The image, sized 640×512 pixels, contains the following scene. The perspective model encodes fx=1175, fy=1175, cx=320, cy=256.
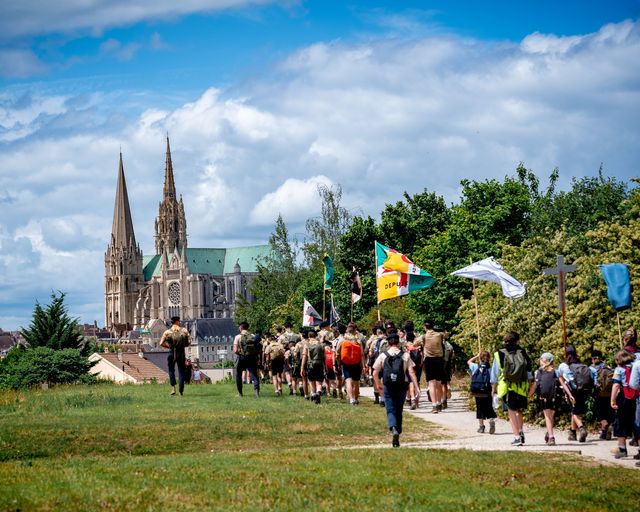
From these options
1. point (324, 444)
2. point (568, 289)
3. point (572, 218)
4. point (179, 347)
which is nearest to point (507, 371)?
point (324, 444)

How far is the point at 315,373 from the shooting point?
94.1ft

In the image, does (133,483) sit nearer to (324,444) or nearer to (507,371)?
(324,444)

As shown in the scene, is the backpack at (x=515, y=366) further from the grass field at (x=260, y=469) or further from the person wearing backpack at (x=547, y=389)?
the grass field at (x=260, y=469)

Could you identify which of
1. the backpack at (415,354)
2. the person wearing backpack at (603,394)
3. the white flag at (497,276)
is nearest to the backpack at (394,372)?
the person wearing backpack at (603,394)

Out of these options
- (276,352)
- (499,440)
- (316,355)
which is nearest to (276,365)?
(276,352)

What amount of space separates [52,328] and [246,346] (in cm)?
2805

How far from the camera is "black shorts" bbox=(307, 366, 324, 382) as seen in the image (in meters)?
28.6

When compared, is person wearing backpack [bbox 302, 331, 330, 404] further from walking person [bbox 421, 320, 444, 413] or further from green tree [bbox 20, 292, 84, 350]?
green tree [bbox 20, 292, 84, 350]

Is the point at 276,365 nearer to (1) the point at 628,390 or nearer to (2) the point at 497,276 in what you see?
(2) the point at 497,276

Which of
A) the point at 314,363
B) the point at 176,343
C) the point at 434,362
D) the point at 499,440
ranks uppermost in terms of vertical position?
the point at 176,343

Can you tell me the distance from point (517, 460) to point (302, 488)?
4168 millimetres

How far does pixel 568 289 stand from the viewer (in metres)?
28.8

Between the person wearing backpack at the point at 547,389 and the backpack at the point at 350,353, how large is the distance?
7668 mm

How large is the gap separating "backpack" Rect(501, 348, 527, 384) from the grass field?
7.32 ft
